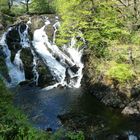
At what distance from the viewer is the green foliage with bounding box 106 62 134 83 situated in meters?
27.4

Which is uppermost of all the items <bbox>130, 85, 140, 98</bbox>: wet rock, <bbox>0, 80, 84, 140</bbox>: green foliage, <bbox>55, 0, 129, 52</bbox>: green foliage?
<bbox>55, 0, 129, 52</bbox>: green foliage

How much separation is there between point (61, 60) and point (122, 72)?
409 inches

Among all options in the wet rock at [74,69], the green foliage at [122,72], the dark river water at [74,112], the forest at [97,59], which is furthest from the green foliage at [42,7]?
the green foliage at [122,72]

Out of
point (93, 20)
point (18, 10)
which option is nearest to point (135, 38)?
point (93, 20)

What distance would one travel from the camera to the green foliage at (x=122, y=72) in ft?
89.8

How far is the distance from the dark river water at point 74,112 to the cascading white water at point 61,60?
2.35 m

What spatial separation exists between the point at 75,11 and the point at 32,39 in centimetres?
999

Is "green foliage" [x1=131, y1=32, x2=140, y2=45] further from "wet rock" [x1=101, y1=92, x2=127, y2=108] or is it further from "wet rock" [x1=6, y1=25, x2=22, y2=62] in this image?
"wet rock" [x1=6, y1=25, x2=22, y2=62]

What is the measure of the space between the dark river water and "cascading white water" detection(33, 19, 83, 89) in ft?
7.72

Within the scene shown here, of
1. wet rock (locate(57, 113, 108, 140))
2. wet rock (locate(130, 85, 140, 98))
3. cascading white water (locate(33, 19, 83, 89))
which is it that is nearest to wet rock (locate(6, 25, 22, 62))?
cascading white water (locate(33, 19, 83, 89))

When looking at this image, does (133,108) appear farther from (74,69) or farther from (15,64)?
(15,64)

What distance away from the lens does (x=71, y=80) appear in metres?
33.6

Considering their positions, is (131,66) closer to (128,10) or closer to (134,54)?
(134,54)

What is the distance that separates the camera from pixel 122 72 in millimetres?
27484
